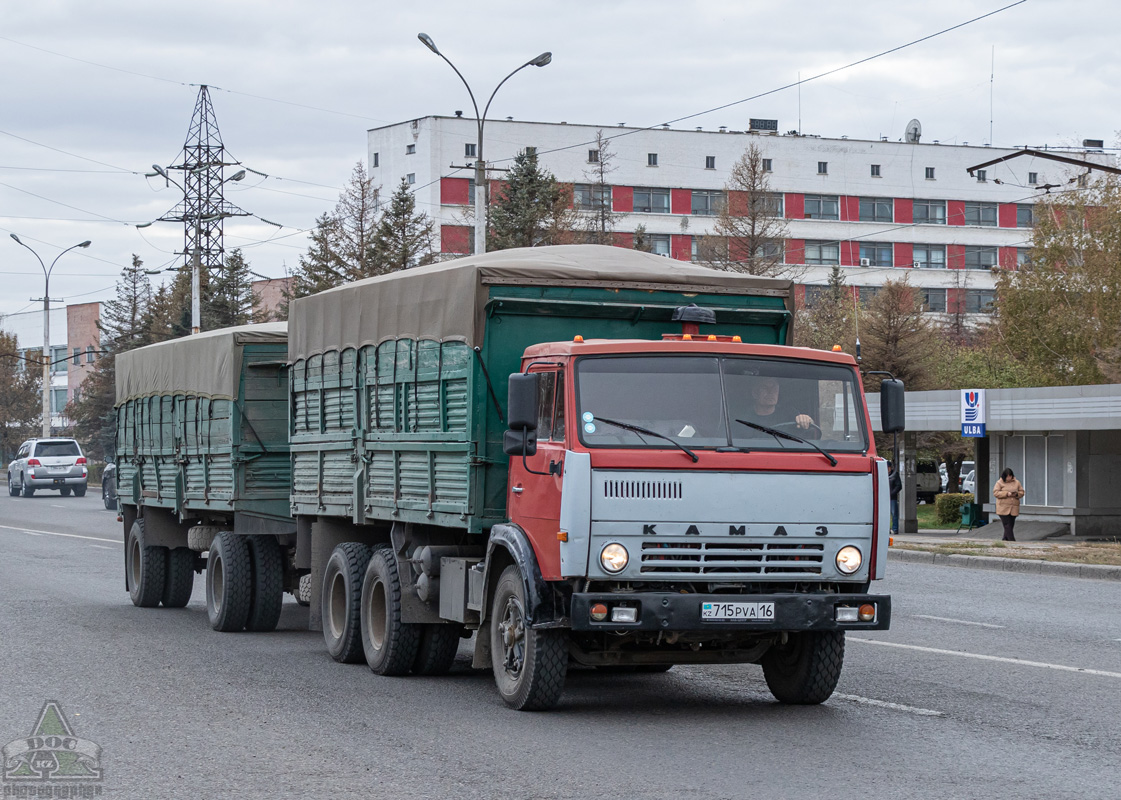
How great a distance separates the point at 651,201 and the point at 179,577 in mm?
71171

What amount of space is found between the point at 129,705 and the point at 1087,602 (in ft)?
38.3

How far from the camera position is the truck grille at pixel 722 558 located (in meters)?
8.53

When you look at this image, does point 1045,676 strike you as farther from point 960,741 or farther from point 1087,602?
point 1087,602

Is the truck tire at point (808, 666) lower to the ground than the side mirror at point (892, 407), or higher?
lower

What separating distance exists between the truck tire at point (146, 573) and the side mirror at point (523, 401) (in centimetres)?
975

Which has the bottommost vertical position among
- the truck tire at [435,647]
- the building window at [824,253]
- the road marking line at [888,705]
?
the road marking line at [888,705]

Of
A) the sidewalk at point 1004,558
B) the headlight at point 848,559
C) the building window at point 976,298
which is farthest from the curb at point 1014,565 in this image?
the building window at point 976,298

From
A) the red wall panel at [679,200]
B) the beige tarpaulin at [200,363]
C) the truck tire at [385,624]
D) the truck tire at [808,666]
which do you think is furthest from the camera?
the red wall panel at [679,200]

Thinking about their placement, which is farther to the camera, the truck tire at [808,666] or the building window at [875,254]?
the building window at [875,254]

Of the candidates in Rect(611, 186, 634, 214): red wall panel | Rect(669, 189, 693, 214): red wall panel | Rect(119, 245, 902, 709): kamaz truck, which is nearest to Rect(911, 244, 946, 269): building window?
Rect(669, 189, 693, 214): red wall panel

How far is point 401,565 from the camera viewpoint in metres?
11.1

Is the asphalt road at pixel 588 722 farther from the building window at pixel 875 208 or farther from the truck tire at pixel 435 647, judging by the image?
the building window at pixel 875 208

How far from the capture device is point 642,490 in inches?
334

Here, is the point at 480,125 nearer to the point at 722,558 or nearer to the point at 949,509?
the point at 949,509
